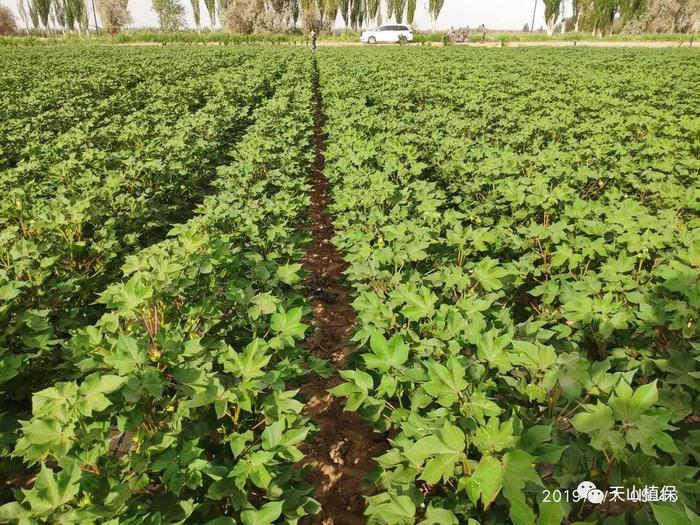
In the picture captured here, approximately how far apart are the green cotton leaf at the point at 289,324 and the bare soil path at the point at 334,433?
605mm

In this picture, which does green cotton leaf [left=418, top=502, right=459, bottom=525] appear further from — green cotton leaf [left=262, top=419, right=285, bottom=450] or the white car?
the white car

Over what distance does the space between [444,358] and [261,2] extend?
64.7 metres

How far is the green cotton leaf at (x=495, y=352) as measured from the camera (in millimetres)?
1845

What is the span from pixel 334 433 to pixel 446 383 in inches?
61.3

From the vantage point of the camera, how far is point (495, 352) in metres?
1.89

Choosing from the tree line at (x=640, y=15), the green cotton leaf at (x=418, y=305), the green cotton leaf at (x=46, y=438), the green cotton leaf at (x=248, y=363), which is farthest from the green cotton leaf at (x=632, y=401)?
the tree line at (x=640, y=15)

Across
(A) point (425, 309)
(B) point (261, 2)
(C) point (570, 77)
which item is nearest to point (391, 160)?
(A) point (425, 309)

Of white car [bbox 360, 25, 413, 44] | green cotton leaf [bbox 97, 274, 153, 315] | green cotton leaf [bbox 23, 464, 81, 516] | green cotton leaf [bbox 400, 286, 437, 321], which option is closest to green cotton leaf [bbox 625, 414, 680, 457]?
green cotton leaf [bbox 400, 286, 437, 321]

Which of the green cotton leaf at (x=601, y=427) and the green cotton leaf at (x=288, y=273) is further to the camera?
the green cotton leaf at (x=288, y=273)

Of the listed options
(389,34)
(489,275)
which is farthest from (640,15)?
(489,275)

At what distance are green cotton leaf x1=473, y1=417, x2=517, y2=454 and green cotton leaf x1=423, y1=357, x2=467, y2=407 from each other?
0.22m

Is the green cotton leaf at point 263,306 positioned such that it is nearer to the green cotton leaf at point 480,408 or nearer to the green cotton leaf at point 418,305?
the green cotton leaf at point 418,305

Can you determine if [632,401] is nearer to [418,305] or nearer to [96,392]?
[418,305]

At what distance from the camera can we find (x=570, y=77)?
15625 mm
